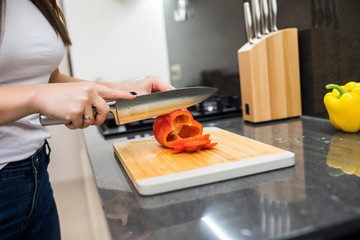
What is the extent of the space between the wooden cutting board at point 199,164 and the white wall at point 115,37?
163cm

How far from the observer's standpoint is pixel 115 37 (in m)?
2.30

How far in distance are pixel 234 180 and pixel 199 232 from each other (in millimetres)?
200

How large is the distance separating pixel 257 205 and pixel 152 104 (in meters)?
0.41

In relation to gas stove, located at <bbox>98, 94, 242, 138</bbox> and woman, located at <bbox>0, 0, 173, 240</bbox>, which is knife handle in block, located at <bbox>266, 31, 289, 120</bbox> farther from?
woman, located at <bbox>0, 0, 173, 240</bbox>

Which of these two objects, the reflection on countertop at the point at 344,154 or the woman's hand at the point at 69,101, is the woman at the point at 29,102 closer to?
the woman's hand at the point at 69,101

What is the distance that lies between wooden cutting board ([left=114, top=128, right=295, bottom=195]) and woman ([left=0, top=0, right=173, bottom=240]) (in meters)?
0.15

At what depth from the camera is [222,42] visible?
1.69m

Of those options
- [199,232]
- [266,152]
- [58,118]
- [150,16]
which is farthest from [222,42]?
[199,232]

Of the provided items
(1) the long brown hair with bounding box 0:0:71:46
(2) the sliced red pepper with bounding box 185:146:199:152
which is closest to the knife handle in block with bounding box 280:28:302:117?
(2) the sliced red pepper with bounding box 185:146:199:152

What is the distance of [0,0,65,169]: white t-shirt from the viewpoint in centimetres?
66

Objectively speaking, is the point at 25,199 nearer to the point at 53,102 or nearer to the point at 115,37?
the point at 53,102

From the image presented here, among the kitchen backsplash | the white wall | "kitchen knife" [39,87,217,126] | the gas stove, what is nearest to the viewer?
"kitchen knife" [39,87,217,126]

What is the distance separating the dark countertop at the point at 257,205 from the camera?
0.42m

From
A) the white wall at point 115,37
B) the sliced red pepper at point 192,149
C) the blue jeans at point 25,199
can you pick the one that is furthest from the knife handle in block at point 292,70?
the white wall at point 115,37
